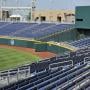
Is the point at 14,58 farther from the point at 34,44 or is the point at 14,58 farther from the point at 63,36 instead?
the point at 63,36

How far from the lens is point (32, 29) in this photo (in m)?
51.8

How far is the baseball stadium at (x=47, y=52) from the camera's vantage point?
525 inches

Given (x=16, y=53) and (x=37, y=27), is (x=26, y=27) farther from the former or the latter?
(x=16, y=53)

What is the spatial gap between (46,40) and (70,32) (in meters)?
4.66

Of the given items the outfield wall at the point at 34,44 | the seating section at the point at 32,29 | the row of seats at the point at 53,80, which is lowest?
the outfield wall at the point at 34,44

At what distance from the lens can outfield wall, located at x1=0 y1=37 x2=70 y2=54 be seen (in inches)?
1479

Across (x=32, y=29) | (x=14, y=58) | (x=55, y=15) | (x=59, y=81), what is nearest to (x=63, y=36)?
(x=32, y=29)

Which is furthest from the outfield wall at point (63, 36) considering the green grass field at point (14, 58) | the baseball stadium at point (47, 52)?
the green grass field at point (14, 58)

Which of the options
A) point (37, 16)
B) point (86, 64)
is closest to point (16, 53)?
point (86, 64)

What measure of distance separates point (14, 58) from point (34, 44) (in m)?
7.58

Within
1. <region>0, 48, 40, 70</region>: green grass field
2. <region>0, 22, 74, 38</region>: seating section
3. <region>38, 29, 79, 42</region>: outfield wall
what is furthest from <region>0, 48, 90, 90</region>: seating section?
<region>0, 22, 74, 38</region>: seating section

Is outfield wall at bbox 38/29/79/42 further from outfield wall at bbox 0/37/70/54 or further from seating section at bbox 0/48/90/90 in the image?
seating section at bbox 0/48/90/90

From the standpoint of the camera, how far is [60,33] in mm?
45562

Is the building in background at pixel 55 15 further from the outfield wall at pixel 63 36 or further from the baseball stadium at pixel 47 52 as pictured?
the outfield wall at pixel 63 36
